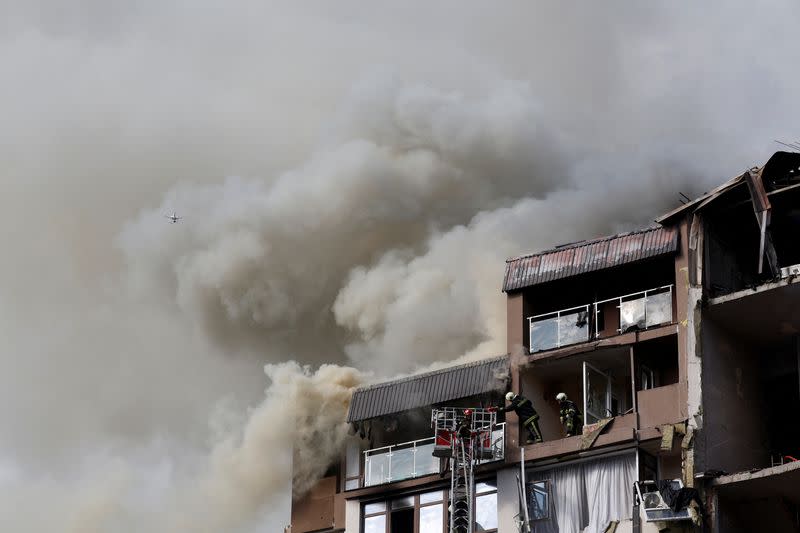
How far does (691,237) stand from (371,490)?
1278 centimetres

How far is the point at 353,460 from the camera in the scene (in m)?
59.3

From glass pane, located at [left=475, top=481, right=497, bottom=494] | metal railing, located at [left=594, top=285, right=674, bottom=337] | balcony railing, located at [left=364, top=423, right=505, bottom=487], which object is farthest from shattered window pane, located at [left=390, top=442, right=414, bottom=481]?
metal railing, located at [left=594, top=285, right=674, bottom=337]

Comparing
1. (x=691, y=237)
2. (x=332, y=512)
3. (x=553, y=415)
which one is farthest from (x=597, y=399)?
(x=332, y=512)

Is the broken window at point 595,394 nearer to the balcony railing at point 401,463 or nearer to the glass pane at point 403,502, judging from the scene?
the balcony railing at point 401,463

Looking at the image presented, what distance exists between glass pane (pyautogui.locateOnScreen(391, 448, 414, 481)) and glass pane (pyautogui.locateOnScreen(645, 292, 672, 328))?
870 cm

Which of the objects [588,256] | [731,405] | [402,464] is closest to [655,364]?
[731,405]

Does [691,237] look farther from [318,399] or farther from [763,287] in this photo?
[318,399]

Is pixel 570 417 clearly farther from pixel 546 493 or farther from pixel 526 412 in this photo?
pixel 546 493

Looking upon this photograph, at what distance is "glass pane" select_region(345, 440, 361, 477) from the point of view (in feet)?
194

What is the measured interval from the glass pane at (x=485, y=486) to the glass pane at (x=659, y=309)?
6749 mm

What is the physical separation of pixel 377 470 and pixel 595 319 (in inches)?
333

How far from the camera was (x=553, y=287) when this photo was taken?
5747 cm

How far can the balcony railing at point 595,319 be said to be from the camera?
5444cm

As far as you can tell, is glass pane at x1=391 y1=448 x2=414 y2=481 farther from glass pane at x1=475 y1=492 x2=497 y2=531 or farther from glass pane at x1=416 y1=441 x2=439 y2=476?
glass pane at x1=475 y1=492 x2=497 y2=531
